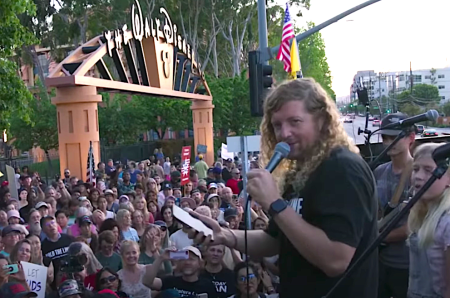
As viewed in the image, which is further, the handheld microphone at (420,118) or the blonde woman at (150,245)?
the blonde woman at (150,245)

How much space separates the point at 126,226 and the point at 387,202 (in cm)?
381

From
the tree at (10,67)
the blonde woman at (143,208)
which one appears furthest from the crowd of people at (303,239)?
the tree at (10,67)

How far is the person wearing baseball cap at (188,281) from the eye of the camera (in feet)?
16.8

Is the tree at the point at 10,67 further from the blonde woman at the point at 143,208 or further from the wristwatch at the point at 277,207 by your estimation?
the wristwatch at the point at 277,207

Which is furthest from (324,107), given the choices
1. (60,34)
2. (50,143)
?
(60,34)

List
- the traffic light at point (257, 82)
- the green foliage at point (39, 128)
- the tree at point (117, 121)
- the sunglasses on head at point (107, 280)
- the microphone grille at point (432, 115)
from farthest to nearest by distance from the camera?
the tree at point (117, 121)
the green foliage at point (39, 128)
the traffic light at point (257, 82)
the sunglasses on head at point (107, 280)
the microphone grille at point (432, 115)

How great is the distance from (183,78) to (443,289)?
21.2m

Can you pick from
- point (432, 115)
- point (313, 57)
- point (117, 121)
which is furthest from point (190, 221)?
point (313, 57)

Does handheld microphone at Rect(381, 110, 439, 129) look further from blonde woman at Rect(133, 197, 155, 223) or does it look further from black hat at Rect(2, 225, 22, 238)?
blonde woman at Rect(133, 197, 155, 223)

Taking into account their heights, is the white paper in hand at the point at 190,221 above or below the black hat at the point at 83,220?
above

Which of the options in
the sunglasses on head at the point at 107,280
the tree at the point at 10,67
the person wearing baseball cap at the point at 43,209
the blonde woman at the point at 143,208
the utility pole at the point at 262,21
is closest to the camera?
the sunglasses on head at the point at 107,280

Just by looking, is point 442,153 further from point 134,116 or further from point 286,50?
point 134,116

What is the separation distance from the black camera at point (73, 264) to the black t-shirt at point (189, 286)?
77 cm

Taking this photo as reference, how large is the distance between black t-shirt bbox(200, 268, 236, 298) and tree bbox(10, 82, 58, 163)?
25.6 meters
